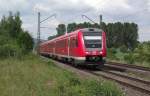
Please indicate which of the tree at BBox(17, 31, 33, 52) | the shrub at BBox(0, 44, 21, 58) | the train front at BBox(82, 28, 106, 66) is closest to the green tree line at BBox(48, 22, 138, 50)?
the tree at BBox(17, 31, 33, 52)

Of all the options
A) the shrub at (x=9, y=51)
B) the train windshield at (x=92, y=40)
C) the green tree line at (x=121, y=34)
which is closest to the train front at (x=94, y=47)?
the train windshield at (x=92, y=40)

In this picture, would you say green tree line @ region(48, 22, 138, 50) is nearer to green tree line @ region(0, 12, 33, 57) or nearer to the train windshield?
green tree line @ region(0, 12, 33, 57)

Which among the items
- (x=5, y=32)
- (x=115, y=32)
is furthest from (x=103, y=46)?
(x=115, y=32)

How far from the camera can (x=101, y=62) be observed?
3241cm

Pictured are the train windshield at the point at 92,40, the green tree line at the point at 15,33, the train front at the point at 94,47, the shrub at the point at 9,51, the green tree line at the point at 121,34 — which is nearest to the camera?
the train front at the point at 94,47

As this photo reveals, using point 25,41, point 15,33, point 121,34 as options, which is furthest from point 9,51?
point 121,34

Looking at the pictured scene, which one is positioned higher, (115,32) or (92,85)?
(115,32)

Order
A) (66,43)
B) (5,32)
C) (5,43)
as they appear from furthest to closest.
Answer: (5,32)
(5,43)
(66,43)

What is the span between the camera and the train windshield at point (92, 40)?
1267 inches

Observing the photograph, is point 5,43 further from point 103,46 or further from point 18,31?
point 103,46

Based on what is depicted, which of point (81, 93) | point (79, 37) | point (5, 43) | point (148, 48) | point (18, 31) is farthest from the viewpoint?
point (18, 31)

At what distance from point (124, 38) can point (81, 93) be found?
105 meters

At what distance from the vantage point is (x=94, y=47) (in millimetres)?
32188

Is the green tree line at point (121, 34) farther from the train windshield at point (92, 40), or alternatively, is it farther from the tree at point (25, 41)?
the train windshield at point (92, 40)
